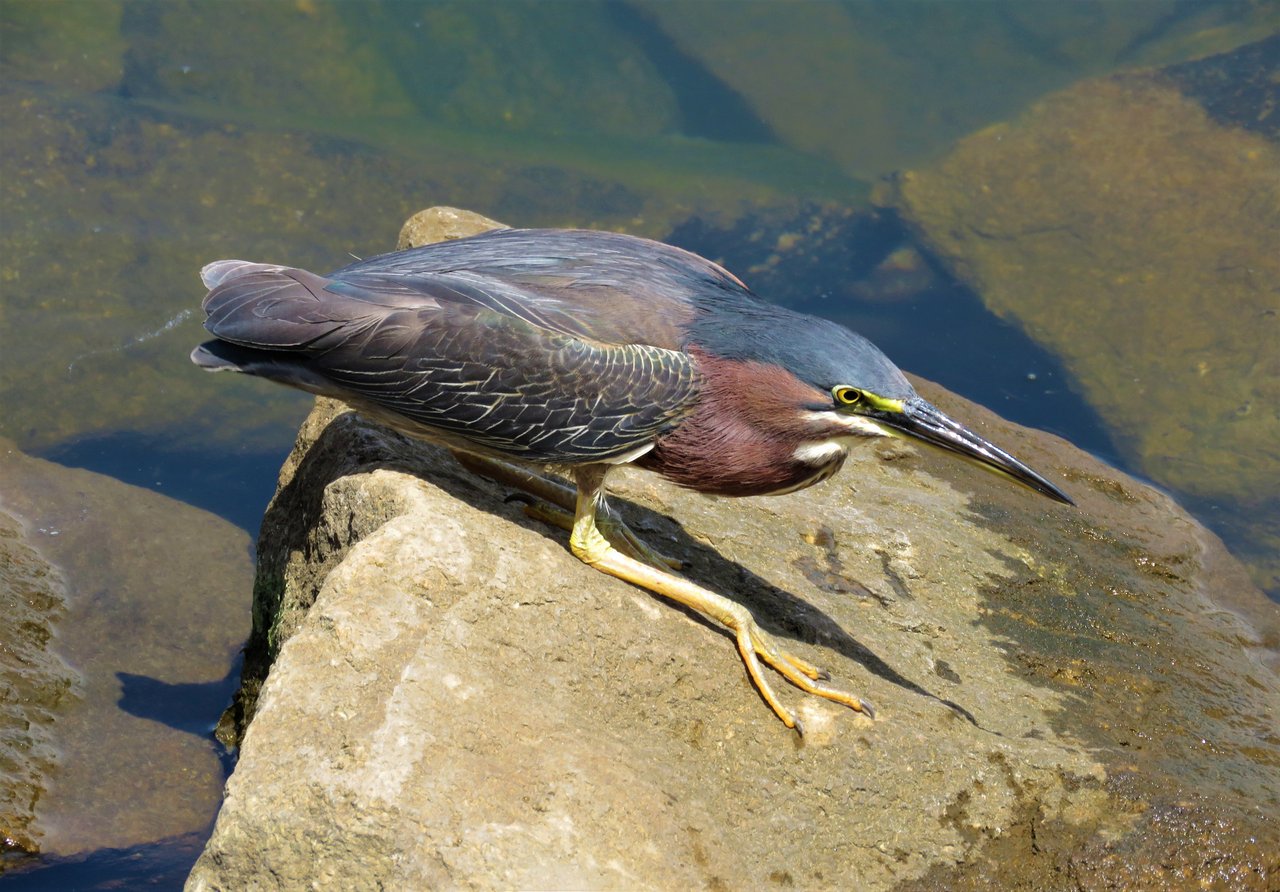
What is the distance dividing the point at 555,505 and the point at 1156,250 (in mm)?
6936

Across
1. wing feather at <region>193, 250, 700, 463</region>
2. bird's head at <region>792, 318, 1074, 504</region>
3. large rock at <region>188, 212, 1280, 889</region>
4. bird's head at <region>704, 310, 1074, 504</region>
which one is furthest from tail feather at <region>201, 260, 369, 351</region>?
bird's head at <region>792, 318, 1074, 504</region>

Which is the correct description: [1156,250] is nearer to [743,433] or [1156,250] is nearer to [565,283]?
[743,433]

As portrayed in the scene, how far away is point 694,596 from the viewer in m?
4.51

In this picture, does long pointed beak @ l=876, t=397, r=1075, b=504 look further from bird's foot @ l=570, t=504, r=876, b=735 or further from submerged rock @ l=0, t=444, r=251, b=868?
submerged rock @ l=0, t=444, r=251, b=868

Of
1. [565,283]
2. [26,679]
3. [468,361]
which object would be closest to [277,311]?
[468,361]

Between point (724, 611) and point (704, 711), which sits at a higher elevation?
point (724, 611)

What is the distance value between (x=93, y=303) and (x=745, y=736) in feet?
21.8

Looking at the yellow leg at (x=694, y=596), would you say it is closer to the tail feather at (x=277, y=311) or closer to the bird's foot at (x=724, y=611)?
the bird's foot at (x=724, y=611)

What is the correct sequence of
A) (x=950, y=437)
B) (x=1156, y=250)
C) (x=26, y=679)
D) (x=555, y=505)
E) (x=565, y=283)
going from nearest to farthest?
(x=950, y=437), (x=565, y=283), (x=555, y=505), (x=26, y=679), (x=1156, y=250)

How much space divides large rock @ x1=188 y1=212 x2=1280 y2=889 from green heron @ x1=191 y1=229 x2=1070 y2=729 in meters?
0.27

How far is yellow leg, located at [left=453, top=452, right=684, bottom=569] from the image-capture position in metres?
4.98

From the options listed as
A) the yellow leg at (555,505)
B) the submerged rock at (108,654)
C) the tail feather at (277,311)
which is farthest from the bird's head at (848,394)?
the submerged rock at (108,654)

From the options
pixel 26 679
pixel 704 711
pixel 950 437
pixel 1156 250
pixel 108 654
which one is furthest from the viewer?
pixel 1156 250

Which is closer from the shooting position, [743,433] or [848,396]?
[848,396]
